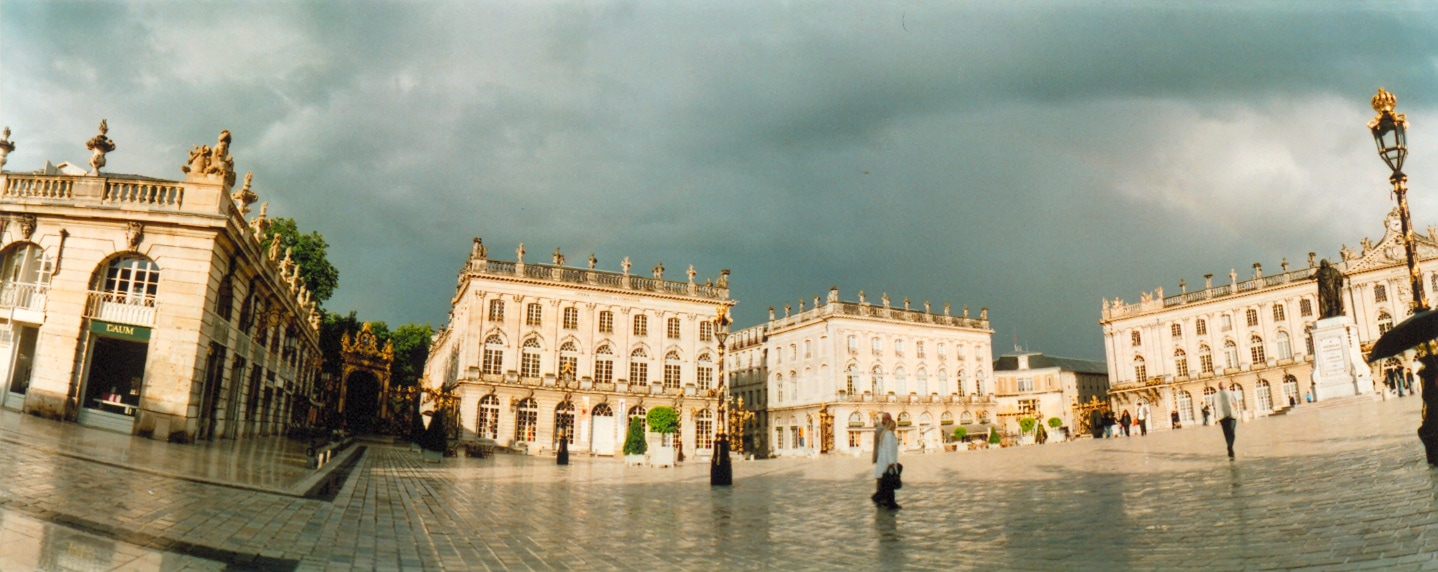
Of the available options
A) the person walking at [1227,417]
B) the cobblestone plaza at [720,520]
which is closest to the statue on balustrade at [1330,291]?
the person walking at [1227,417]

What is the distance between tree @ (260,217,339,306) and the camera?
48.5 meters

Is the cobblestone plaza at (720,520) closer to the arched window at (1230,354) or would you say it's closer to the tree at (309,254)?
the tree at (309,254)

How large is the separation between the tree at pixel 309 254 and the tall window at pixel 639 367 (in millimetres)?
22074

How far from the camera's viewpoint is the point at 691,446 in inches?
2056

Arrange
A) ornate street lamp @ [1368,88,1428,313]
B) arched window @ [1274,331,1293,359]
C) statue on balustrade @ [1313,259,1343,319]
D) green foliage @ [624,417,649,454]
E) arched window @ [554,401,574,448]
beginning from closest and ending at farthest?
ornate street lamp @ [1368,88,1428,313] < statue on balustrade @ [1313,259,1343,319] < green foliage @ [624,417,649,454] < arched window @ [554,401,574,448] < arched window @ [1274,331,1293,359]

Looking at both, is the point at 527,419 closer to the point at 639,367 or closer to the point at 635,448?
the point at 639,367

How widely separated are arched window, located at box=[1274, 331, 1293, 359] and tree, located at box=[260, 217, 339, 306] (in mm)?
74257

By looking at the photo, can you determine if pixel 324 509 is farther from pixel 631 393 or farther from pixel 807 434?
pixel 807 434

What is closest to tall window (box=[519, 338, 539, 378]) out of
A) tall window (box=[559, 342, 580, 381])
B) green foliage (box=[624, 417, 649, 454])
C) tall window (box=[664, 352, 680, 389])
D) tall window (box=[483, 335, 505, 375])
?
tall window (box=[483, 335, 505, 375])

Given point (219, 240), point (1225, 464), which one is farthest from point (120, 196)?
point (1225, 464)

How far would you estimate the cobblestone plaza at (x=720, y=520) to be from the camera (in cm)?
558

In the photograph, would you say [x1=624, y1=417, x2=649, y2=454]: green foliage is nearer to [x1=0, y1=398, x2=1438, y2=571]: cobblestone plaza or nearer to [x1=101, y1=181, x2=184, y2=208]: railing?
[x1=0, y1=398, x2=1438, y2=571]: cobblestone plaza

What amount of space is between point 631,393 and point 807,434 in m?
19.6

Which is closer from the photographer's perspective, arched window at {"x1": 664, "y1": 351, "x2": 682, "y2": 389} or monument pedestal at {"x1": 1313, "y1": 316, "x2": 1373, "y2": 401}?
monument pedestal at {"x1": 1313, "y1": 316, "x2": 1373, "y2": 401}
